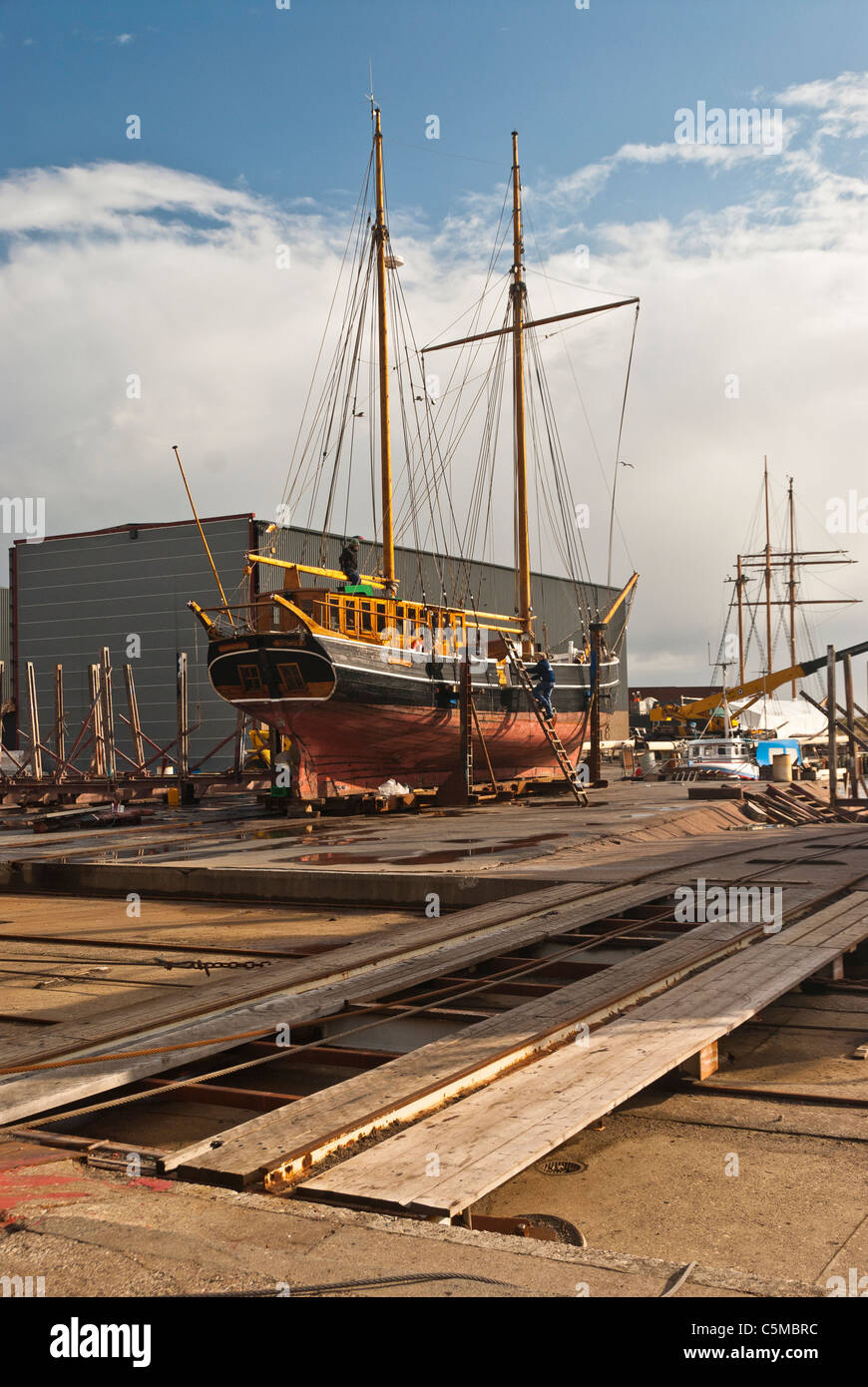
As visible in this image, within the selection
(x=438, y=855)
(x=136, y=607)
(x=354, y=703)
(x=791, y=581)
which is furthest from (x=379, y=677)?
(x=791, y=581)

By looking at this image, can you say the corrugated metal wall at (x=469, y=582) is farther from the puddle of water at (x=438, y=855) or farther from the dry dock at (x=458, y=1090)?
the dry dock at (x=458, y=1090)

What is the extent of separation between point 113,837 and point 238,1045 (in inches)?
543

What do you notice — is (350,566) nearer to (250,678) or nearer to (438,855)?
(250,678)

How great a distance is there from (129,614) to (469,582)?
50.0 ft

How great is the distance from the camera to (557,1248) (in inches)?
144

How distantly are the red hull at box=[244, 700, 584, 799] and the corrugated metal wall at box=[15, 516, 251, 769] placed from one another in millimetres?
18079

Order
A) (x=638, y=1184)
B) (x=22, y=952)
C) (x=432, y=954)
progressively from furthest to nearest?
(x=22, y=952) → (x=432, y=954) → (x=638, y=1184)

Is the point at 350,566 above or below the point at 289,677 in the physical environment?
above

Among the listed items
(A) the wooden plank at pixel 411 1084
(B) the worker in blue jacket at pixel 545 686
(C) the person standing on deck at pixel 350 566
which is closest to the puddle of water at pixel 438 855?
(A) the wooden plank at pixel 411 1084

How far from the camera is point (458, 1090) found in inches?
208

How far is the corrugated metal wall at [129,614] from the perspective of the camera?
151ft

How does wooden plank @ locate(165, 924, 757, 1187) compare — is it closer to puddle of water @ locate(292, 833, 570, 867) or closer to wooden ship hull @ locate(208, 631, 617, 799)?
puddle of water @ locate(292, 833, 570, 867)

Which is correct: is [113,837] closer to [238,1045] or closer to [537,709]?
[537,709]

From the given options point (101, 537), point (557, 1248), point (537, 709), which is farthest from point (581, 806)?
point (101, 537)
